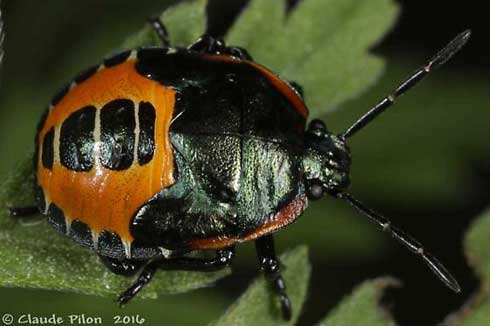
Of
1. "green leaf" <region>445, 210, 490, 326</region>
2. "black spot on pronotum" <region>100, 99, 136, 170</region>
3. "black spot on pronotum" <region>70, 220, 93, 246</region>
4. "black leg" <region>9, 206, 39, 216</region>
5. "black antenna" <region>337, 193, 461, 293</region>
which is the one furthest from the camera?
"green leaf" <region>445, 210, 490, 326</region>

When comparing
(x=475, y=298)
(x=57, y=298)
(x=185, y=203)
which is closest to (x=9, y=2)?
(x=57, y=298)

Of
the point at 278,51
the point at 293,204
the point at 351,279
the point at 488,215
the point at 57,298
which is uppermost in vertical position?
the point at 278,51

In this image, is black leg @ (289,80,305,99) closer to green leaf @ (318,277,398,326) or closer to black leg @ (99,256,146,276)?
green leaf @ (318,277,398,326)

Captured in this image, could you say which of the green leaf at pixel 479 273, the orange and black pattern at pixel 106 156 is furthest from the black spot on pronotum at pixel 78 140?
the green leaf at pixel 479 273

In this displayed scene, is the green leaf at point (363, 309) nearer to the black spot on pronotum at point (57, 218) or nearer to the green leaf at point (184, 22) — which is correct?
the black spot on pronotum at point (57, 218)

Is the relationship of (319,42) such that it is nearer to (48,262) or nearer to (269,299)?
(269,299)

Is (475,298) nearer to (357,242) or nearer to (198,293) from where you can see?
(357,242)

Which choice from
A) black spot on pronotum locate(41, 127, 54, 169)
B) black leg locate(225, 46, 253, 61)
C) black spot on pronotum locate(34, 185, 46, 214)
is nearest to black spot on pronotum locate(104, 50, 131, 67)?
black spot on pronotum locate(41, 127, 54, 169)
